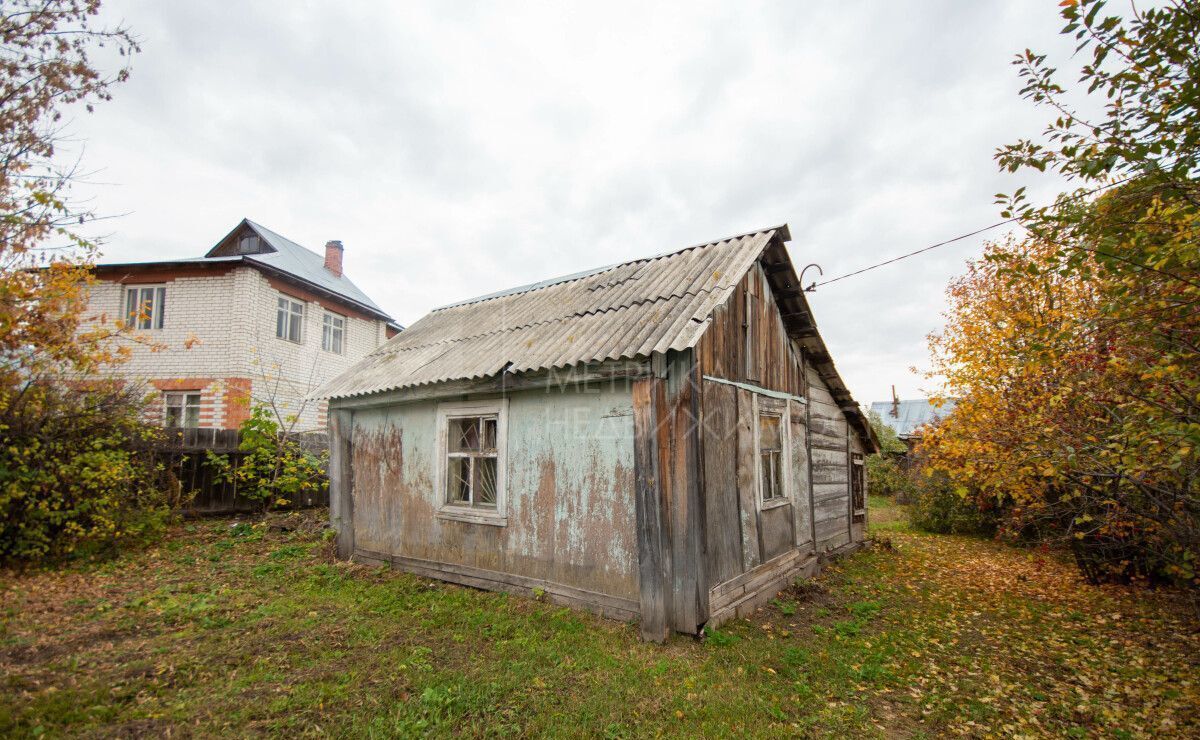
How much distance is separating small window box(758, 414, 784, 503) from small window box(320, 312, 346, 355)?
17.3 metres

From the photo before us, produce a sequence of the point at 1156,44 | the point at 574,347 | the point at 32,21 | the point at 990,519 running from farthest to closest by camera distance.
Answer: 1. the point at 990,519
2. the point at 32,21
3. the point at 574,347
4. the point at 1156,44

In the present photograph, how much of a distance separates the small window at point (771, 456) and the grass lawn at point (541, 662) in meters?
1.38

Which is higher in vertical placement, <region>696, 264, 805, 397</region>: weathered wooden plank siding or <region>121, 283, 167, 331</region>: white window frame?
<region>121, 283, 167, 331</region>: white window frame

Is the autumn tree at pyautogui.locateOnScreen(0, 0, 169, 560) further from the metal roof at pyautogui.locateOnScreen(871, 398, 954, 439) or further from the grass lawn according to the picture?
the metal roof at pyautogui.locateOnScreen(871, 398, 954, 439)

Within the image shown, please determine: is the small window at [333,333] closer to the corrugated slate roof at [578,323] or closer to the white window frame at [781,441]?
the corrugated slate roof at [578,323]

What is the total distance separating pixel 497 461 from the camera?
22.8 ft

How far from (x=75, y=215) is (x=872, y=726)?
10985mm

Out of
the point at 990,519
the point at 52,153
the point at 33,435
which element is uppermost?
the point at 52,153

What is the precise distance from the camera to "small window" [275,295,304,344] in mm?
18031

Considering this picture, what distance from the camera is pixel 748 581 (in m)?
6.54

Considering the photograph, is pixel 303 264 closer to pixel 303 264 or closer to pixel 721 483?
pixel 303 264

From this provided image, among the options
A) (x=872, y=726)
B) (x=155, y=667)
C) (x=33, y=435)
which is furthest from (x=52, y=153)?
(x=872, y=726)

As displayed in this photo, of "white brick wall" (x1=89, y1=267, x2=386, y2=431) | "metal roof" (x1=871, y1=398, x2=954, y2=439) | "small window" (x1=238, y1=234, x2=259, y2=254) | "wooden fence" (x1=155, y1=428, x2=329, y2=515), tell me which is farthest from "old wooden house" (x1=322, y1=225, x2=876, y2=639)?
"metal roof" (x1=871, y1=398, x2=954, y2=439)

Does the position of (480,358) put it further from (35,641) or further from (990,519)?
(990,519)
